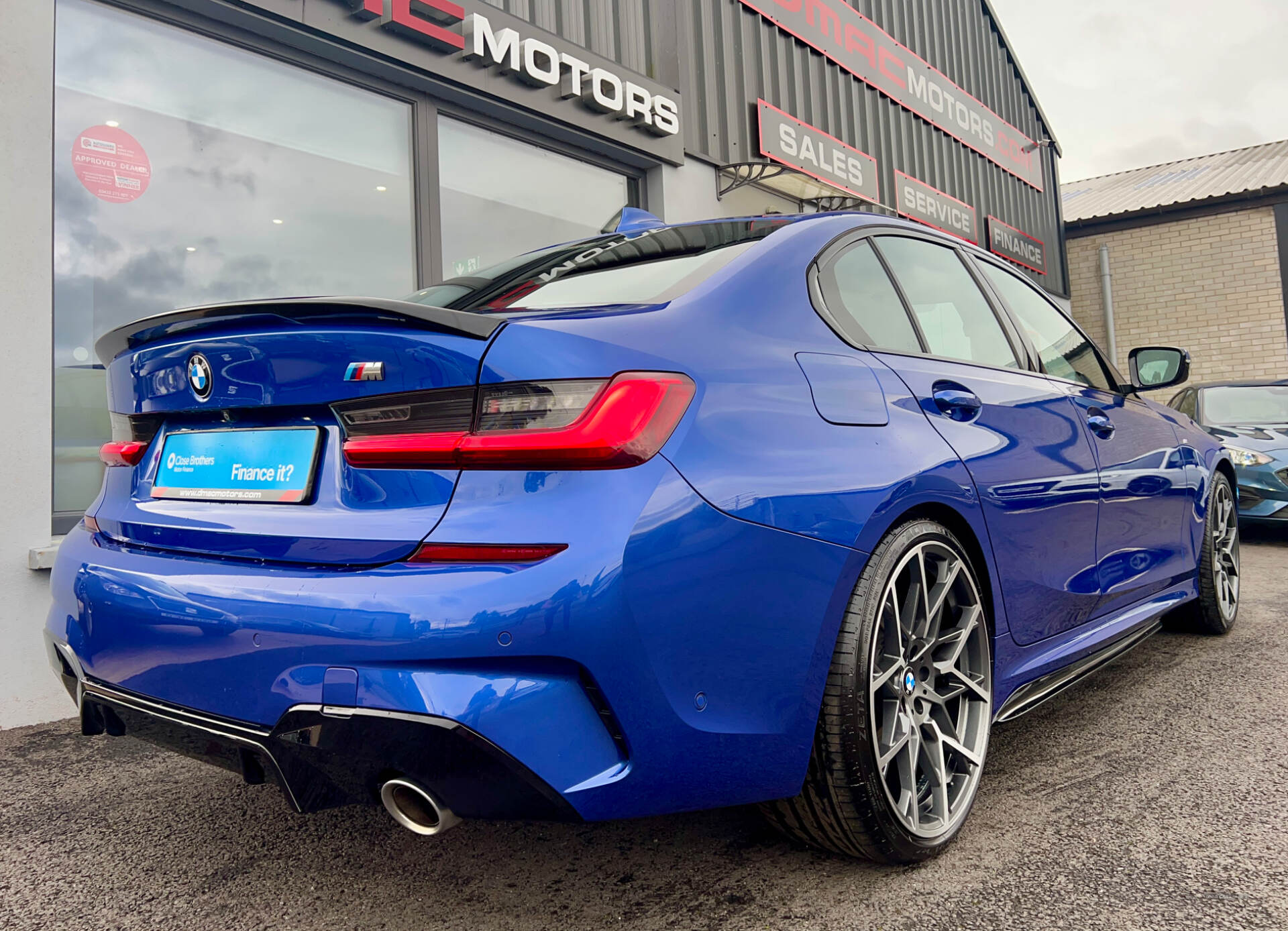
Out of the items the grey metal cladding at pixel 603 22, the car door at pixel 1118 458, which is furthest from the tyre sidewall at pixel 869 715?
the grey metal cladding at pixel 603 22

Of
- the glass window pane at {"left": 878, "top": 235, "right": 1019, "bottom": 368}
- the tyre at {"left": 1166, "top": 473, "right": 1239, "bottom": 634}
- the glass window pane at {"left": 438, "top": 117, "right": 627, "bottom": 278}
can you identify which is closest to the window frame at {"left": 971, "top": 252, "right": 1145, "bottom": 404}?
the glass window pane at {"left": 878, "top": 235, "right": 1019, "bottom": 368}

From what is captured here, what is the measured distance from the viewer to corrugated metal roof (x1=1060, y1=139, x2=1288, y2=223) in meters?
16.1

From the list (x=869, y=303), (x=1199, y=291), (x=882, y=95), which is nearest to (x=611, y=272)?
(x=869, y=303)

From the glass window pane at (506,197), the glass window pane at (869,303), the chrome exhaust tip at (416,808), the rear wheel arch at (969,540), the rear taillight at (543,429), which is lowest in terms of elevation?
the chrome exhaust tip at (416,808)

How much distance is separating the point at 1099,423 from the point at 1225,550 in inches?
67.5

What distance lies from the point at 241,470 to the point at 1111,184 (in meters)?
23.0

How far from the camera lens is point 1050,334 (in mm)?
3059

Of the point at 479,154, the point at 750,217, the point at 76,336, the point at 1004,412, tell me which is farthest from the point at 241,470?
the point at 479,154

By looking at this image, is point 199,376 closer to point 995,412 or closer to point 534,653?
point 534,653

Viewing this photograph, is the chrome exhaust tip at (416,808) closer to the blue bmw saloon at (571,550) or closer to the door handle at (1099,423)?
the blue bmw saloon at (571,550)

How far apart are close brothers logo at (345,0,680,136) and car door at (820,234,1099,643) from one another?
11.3ft

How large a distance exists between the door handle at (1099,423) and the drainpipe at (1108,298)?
1503cm

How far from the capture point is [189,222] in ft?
14.1

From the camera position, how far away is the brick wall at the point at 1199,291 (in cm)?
1535
